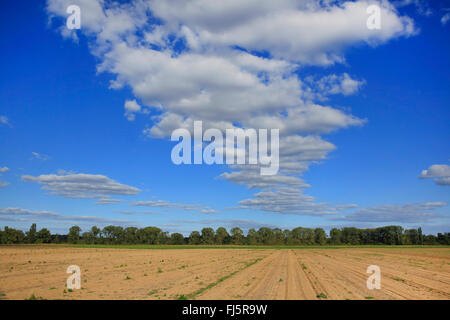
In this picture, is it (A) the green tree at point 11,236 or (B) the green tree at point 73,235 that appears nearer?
(A) the green tree at point 11,236

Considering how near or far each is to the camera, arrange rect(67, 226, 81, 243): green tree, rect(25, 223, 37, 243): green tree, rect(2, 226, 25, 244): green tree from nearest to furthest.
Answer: rect(2, 226, 25, 244): green tree < rect(25, 223, 37, 243): green tree < rect(67, 226, 81, 243): green tree

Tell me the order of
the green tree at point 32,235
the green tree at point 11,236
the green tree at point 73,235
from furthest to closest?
1. the green tree at point 73,235
2. the green tree at point 32,235
3. the green tree at point 11,236

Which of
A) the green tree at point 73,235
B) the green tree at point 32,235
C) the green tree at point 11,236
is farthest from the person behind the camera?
the green tree at point 73,235

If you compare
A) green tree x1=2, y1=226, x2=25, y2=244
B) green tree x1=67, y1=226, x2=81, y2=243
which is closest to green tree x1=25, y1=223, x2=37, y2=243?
green tree x1=2, y1=226, x2=25, y2=244

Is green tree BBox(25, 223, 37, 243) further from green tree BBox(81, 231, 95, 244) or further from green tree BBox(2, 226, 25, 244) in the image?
green tree BBox(81, 231, 95, 244)

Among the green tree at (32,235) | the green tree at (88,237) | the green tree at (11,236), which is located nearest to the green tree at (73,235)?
the green tree at (88,237)

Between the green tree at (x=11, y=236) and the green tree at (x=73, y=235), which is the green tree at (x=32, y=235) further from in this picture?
the green tree at (x=73, y=235)

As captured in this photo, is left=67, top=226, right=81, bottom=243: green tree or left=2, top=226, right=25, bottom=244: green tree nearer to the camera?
left=2, top=226, right=25, bottom=244: green tree

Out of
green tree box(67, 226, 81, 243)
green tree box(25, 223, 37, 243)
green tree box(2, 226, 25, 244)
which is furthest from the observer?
green tree box(67, 226, 81, 243)

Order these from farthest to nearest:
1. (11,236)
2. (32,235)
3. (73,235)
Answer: (73,235), (32,235), (11,236)

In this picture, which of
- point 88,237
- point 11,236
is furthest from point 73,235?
point 11,236

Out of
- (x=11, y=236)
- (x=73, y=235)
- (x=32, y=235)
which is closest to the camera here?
(x=11, y=236)

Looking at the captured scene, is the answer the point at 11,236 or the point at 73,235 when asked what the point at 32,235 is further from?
the point at 73,235
